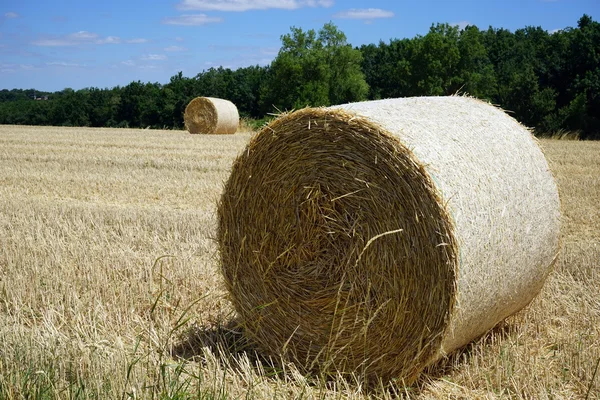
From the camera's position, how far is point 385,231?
12.6 feet

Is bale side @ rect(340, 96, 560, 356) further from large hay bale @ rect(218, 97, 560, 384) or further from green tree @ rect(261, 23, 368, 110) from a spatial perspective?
green tree @ rect(261, 23, 368, 110)

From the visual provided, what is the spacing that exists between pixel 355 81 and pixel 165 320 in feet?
133

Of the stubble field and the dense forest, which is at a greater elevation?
the dense forest

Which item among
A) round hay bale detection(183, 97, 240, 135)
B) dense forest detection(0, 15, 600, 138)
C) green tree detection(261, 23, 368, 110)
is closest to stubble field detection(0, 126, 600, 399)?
round hay bale detection(183, 97, 240, 135)

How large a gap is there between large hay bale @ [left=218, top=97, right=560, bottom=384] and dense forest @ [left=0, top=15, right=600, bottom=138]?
24.8 m

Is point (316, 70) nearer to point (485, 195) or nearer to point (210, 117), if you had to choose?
point (210, 117)

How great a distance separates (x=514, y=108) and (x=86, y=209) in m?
23.3

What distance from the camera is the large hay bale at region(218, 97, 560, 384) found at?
3654mm

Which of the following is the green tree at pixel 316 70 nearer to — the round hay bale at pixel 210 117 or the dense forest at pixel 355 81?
the dense forest at pixel 355 81

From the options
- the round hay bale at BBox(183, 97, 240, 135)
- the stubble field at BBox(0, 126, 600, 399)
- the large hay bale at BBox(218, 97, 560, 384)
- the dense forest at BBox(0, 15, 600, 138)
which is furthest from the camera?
the dense forest at BBox(0, 15, 600, 138)

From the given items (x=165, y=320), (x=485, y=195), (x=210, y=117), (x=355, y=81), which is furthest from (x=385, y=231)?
(x=355, y=81)

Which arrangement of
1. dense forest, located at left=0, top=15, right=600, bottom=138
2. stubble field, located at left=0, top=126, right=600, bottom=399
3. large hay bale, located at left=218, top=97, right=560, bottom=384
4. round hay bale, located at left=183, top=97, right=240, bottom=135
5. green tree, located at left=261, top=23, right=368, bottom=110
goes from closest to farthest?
stubble field, located at left=0, top=126, right=600, bottom=399 < large hay bale, located at left=218, top=97, right=560, bottom=384 < round hay bale, located at left=183, top=97, right=240, bottom=135 < dense forest, located at left=0, top=15, right=600, bottom=138 < green tree, located at left=261, top=23, right=368, bottom=110

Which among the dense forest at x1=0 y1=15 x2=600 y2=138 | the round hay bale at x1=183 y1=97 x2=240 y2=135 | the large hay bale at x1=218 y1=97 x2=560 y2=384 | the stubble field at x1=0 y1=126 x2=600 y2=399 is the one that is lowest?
the stubble field at x1=0 y1=126 x2=600 y2=399

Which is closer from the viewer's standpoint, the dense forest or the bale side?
the bale side
